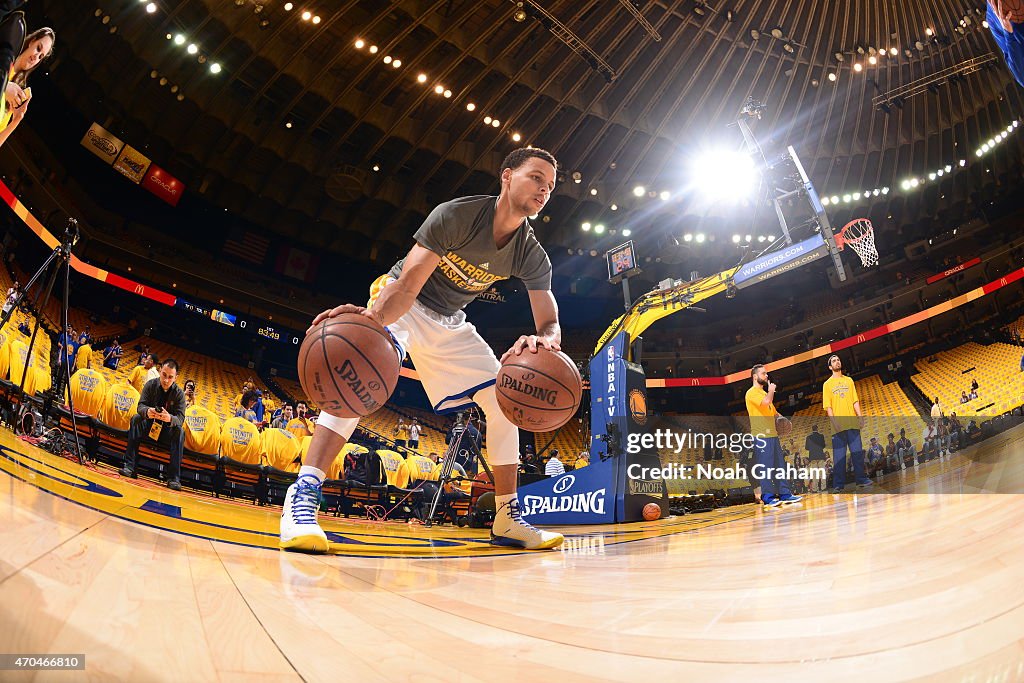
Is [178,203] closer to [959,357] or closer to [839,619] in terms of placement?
[839,619]

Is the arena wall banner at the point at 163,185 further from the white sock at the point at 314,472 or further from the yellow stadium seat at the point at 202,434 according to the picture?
the white sock at the point at 314,472

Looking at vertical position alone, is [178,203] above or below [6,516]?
above

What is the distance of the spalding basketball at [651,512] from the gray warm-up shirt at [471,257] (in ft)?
10.6

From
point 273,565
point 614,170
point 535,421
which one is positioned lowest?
point 273,565

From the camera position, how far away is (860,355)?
16.2 meters

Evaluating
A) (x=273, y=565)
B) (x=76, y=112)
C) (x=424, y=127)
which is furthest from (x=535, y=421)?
(x=76, y=112)

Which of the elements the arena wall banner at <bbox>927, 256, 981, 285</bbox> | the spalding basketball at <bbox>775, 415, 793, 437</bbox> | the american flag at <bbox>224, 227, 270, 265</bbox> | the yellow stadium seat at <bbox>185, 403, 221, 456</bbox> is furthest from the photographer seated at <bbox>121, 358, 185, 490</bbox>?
the arena wall banner at <bbox>927, 256, 981, 285</bbox>

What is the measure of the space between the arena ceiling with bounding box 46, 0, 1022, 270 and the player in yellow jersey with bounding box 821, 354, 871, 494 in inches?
300

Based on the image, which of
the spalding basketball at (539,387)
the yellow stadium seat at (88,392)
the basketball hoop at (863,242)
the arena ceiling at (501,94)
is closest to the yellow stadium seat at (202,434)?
the yellow stadium seat at (88,392)

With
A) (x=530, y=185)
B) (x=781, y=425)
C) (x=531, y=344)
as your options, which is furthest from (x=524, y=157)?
(x=781, y=425)

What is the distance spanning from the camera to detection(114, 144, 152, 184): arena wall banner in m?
10.9

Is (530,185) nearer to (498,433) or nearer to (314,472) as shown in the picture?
(498,433)

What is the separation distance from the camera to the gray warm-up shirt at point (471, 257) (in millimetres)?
2104

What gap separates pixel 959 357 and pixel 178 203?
64.8 ft
